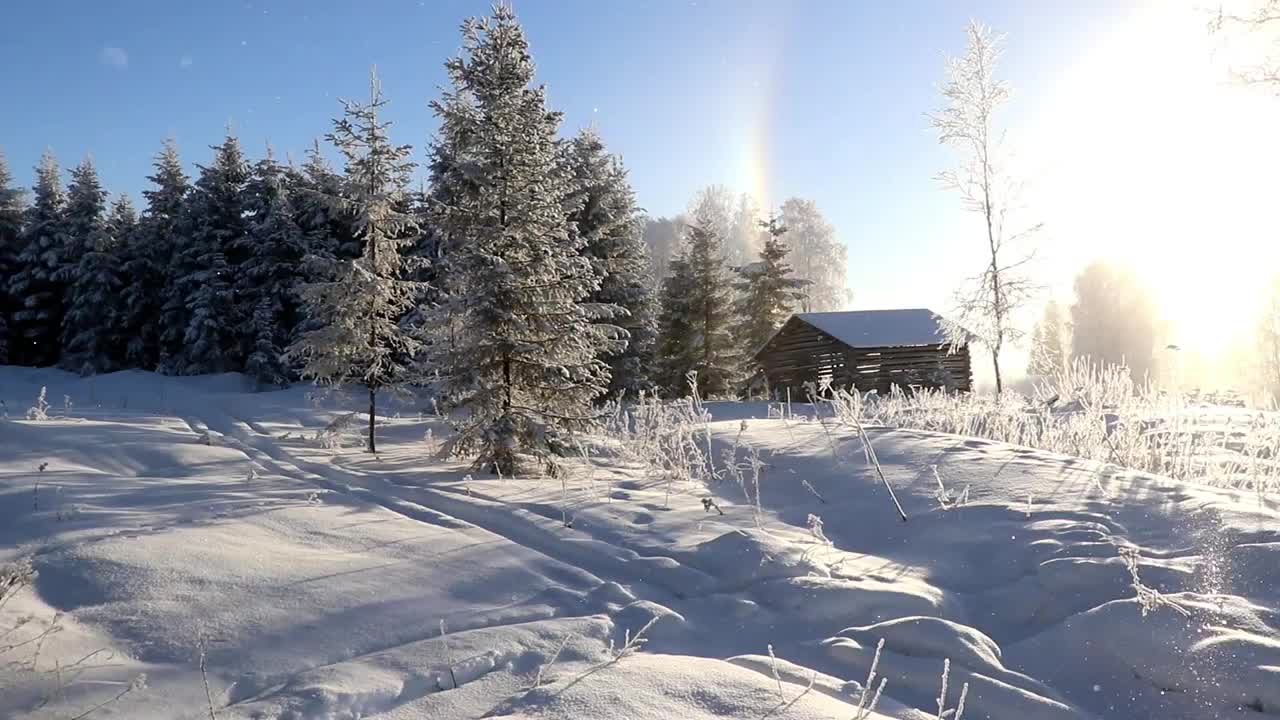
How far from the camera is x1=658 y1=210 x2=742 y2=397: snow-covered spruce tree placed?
28.2 m

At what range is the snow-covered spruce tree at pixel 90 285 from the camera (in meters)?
29.9

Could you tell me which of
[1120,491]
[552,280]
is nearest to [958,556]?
[1120,491]

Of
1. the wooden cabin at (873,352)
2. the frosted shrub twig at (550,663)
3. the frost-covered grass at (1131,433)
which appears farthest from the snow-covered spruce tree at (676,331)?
the frosted shrub twig at (550,663)

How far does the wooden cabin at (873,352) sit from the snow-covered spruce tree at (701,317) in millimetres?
2671

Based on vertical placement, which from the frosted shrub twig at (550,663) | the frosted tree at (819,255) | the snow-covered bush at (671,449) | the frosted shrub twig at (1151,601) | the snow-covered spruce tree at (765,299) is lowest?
the frosted shrub twig at (550,663)

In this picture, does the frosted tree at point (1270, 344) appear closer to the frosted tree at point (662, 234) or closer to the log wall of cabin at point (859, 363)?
the log wall of cabin at point (859, 363)

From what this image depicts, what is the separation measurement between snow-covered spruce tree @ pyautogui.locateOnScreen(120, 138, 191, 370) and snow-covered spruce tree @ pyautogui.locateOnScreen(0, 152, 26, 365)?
21.5 ft

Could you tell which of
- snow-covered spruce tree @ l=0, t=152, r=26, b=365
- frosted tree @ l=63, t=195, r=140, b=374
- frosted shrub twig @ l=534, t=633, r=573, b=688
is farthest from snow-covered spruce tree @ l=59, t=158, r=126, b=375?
frosted shrub twig @ l=534, t=633, r=573, b=688

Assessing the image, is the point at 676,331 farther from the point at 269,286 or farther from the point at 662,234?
the point at 662,234

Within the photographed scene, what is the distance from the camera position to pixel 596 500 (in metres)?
6.57

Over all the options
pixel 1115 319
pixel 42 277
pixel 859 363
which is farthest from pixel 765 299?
pixel 1115 319

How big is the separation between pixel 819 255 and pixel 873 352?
3273cm

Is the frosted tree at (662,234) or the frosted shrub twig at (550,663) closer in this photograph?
the frosted shrub twig at (550,663)

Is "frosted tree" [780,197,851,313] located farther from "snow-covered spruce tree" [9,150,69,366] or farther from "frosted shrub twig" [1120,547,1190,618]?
"frosted shrub twig" [1120,547,1190,618]
